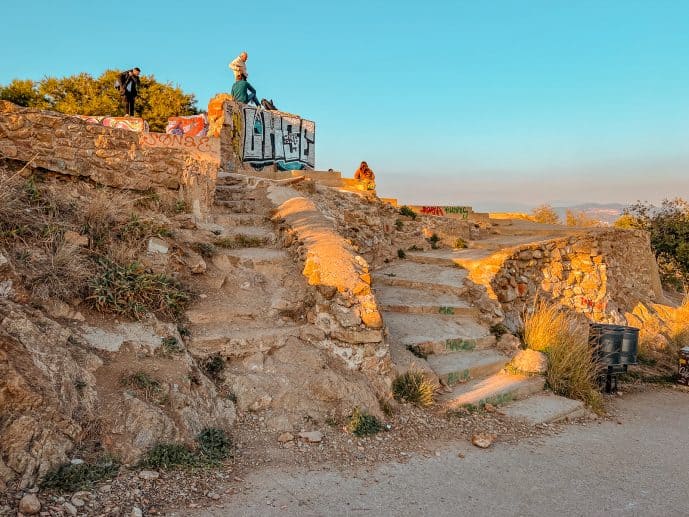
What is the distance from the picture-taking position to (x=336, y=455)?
130 inches

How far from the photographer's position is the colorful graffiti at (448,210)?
14.1 m

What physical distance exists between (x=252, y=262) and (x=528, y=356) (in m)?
3.25

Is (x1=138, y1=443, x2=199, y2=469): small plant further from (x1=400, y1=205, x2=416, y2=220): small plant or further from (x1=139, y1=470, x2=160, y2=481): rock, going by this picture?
(x1=400, y1=205, x2=416, y2=220): small plant

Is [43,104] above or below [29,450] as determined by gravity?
above

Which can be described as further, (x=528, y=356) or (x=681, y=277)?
(x=681, y=277)

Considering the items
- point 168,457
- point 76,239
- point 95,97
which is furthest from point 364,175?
point 95,97

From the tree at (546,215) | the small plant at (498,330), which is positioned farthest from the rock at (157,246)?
the tree at (546,215)

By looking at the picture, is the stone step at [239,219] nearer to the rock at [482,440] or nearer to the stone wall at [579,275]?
the stone wall at [579,275]

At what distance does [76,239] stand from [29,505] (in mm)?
2338

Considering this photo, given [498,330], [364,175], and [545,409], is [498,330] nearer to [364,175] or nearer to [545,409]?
[545,409]

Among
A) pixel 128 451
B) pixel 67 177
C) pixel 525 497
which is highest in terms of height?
pixel 67 177

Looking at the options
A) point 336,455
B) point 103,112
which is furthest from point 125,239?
point 103,112

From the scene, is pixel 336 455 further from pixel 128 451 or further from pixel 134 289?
pixel 134 289

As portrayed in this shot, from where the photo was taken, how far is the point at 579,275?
9.21 metres
